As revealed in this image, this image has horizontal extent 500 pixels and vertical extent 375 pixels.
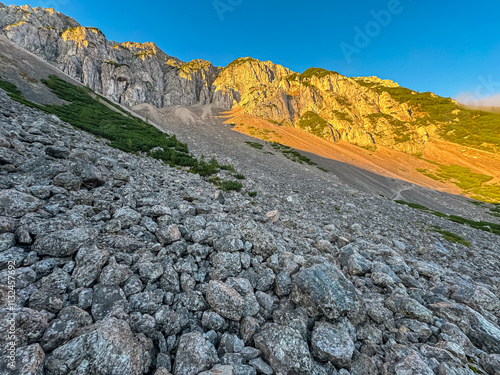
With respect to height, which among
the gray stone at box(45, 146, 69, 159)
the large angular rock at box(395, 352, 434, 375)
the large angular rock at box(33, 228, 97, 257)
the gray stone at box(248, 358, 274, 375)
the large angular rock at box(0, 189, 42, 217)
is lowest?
the gray stone at box(248, 358, 274, 375)

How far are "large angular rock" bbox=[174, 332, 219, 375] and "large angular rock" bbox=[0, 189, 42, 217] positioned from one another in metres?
4.51

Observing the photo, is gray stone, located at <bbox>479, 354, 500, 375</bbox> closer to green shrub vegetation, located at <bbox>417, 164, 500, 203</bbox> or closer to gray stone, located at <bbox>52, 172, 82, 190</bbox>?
gray stone, located at <bbox>52, 172, 82, 190</bbox>

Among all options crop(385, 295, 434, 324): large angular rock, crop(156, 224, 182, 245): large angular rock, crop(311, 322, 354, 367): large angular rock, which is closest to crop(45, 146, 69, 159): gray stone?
crop(156, 224, 182, 245): large angular rock

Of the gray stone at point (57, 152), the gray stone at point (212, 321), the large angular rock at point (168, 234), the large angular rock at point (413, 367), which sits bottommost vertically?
the gray stone at point (212, 321)

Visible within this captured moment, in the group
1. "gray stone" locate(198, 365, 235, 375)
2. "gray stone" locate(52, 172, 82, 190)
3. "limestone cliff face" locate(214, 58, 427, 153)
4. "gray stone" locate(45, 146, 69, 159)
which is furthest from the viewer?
"limestone cliff face" locate(214, 58, 427, 153)

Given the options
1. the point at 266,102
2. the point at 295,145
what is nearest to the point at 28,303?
the point at 295,145

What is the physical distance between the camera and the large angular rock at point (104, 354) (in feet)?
8.20

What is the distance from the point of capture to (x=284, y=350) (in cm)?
341

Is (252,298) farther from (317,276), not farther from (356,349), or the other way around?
(356,349)

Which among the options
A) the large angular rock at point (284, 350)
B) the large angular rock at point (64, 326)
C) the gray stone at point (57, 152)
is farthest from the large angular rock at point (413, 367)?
the gray stone at point (57, 152)

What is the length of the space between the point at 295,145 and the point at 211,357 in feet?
282

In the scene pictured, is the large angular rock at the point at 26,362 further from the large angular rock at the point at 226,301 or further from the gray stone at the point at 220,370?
the large angular rock at the point at 226,301

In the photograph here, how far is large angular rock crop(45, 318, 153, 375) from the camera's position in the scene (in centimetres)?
250

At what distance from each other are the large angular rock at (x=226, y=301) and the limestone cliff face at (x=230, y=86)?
116 metres
